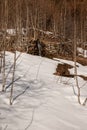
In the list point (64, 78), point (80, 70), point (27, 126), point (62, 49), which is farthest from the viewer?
point (62, 49)

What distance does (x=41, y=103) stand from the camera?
5.80 metres

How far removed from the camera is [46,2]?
23.1m

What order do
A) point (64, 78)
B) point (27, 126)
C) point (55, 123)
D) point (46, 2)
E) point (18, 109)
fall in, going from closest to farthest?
point (27, 126), point (55, 123), point (18, 109), point (64, 78), point (46, 2)

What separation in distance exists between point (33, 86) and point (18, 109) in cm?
168

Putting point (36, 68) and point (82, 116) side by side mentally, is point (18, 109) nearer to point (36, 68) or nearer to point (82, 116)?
point (82, 116)

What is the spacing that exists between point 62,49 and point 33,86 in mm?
9472

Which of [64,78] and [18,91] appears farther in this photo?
[64,78]

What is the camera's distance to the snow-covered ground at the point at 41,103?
4.80 m

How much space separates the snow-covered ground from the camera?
189 inches

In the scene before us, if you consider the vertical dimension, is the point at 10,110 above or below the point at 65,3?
below

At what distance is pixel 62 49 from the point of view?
16234 mm

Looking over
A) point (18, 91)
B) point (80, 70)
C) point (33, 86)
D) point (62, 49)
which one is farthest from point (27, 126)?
point (62, 49)

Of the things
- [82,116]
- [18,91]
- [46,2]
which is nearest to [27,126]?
[82,116]

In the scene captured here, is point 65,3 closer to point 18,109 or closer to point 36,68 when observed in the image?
point 36,68
